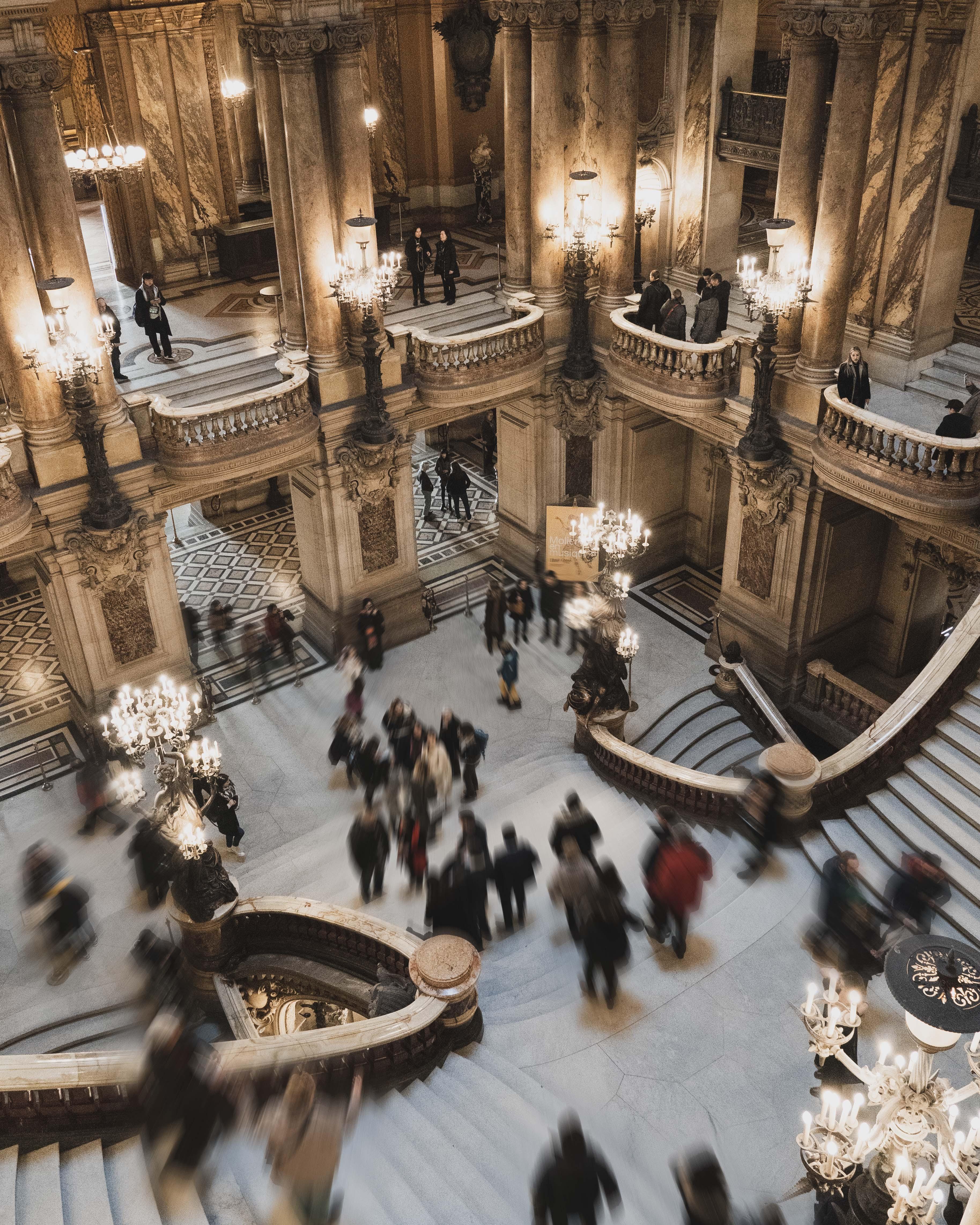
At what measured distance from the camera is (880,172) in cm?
1300

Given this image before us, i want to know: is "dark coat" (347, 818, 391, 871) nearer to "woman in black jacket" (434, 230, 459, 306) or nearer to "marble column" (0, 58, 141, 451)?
"marble column" (0, 58, 141, 451)

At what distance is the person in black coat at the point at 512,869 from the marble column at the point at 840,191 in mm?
6292

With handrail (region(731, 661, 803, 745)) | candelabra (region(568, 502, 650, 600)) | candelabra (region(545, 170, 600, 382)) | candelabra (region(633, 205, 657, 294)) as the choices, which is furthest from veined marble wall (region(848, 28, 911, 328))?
handrail (region(731, 661, 803, 745))

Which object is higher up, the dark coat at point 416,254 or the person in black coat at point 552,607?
the dark coat at point 416,254

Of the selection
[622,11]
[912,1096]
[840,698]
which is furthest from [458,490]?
[912,1096]

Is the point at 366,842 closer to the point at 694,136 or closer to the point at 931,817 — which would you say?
the point at 931,817

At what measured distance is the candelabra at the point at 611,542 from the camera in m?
11.2

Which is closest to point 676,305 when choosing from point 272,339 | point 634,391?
point 634,391

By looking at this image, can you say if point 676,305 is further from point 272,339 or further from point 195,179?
point 195,179

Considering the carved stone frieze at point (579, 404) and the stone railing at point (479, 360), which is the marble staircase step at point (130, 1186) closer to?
the stone railing at point (479, 360)

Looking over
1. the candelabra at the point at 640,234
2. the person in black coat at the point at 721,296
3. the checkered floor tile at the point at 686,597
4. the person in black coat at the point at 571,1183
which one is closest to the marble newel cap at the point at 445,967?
the person in black coat at the point at 571,1183

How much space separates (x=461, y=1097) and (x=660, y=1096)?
139 cm

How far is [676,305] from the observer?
13.9m

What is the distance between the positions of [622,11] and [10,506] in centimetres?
902
